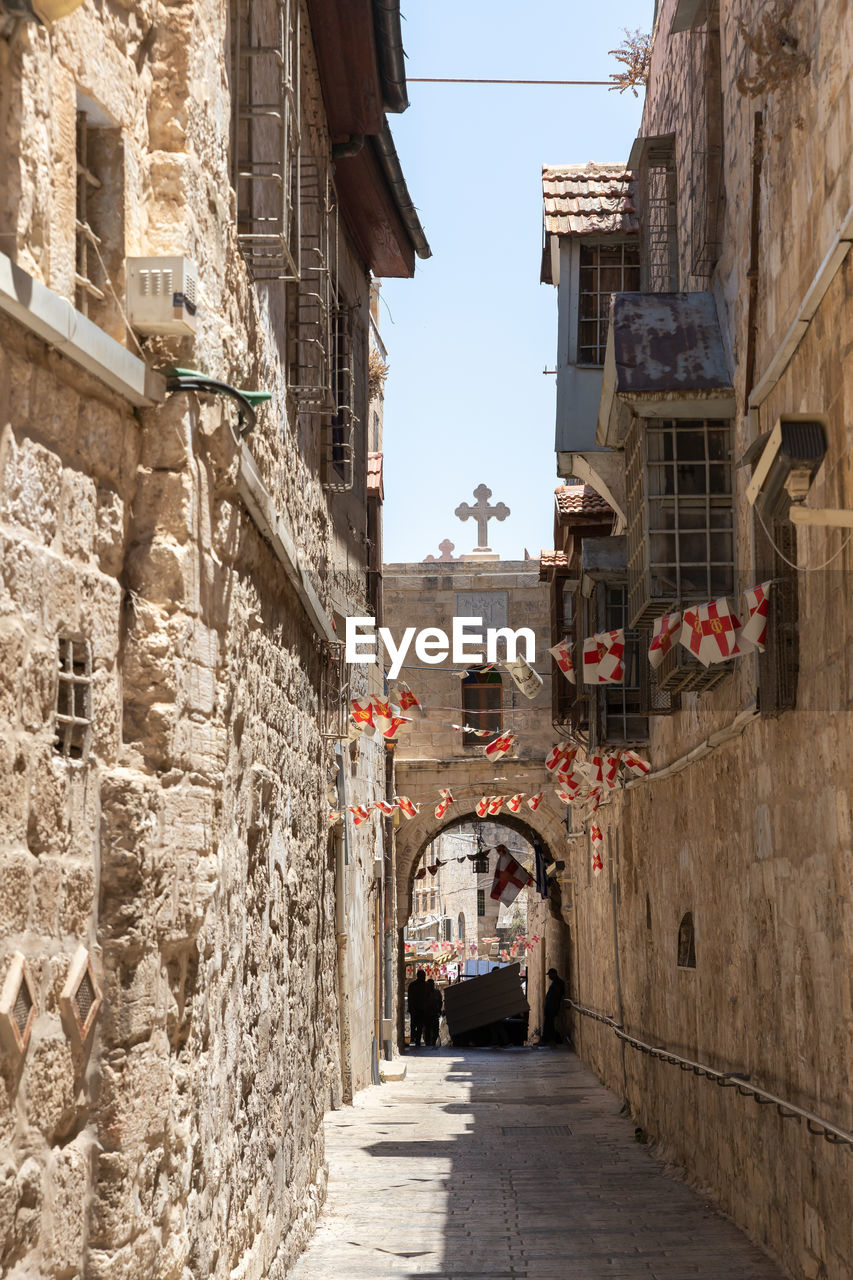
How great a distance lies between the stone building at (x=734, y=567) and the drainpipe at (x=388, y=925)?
6840mm

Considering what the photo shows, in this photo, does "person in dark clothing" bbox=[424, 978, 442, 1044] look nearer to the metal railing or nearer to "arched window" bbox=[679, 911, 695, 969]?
the metal railing

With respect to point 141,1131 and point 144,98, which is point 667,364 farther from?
point 141,1131

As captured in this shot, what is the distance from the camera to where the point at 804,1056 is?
287 inches

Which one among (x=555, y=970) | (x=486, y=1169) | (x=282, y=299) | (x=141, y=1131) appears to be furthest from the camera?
(x=555, y=970)

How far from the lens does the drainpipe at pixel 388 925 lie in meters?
22.0

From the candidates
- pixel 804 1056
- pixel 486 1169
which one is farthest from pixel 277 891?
pixel 486 1169

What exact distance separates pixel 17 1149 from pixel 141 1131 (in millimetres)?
792

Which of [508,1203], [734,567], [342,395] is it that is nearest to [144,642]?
[734,567]

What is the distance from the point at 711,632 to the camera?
864 cm

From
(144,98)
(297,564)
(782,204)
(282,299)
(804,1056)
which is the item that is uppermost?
(782,204)

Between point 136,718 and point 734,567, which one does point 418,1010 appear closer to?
point 734,567

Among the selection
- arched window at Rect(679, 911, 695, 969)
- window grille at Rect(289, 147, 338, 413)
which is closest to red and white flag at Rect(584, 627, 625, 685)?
arched window at Rect(679, 911, 695, 969)

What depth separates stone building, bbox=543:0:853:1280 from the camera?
6.55 m

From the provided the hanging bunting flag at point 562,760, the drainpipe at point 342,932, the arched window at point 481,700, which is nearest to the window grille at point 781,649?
the drainpipe at point 342,932
